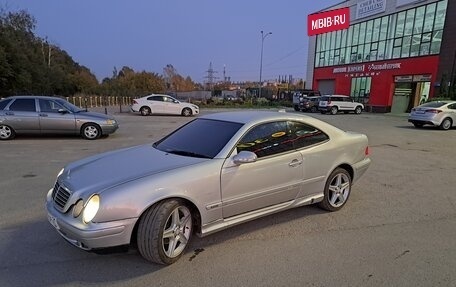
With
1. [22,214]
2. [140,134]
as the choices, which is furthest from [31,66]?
[22,214]

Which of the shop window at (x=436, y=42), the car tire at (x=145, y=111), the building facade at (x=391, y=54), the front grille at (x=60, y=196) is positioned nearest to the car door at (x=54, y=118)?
the front grille at (x=60, y=196)

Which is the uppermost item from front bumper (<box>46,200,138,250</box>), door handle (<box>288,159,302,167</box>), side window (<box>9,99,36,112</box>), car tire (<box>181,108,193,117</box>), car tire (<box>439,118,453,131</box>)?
side window (<box>9,99,36,112</box>)

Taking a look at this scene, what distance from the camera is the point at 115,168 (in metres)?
3.38

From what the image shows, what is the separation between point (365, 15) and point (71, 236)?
39.7 m

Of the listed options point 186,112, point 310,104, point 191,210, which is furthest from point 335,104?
point 191,210

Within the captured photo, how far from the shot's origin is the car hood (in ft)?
10.1

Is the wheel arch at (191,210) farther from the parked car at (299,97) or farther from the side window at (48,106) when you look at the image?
the parked car at (299,97)

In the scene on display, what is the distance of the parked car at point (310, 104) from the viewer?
3062 centimetres

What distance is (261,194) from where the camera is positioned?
12.3ft

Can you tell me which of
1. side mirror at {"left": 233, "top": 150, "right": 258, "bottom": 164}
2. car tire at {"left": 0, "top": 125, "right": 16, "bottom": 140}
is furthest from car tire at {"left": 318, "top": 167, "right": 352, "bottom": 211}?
car tire at {"left": 0, "top": 125, "right": 16, "bottom": 140}

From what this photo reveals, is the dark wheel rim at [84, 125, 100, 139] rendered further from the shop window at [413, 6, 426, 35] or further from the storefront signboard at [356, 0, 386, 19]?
the storefront signboard at [356, 0, 386, 19]

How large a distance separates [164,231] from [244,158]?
1105 millimetres

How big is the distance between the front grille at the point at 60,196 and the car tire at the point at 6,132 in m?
8.95

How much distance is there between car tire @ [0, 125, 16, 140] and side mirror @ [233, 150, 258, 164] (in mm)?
10110
